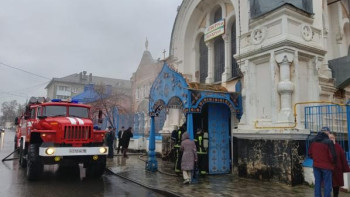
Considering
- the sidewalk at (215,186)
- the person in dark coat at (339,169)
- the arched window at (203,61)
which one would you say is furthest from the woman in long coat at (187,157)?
the arched window at (203,61)

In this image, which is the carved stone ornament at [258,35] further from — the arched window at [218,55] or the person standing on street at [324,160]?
the person standing on street at [324,160]

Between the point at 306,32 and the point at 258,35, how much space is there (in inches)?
56.3

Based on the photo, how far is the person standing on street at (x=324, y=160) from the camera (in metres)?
5.82

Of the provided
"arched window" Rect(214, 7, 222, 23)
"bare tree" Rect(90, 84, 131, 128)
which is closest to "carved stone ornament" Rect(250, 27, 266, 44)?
"arched window" Rect(214, 7, 222, 23)

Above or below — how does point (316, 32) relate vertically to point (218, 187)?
above

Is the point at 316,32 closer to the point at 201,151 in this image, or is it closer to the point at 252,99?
the point at 252,99

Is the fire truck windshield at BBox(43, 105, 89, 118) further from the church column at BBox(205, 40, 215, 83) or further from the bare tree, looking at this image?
the bare tree

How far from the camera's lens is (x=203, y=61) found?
45.0 feet

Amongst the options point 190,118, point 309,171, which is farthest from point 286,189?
point 190,118

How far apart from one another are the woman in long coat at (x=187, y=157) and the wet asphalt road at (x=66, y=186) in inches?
47.3

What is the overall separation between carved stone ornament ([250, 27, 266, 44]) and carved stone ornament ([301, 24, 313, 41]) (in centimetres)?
115

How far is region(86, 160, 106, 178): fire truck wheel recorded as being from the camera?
9561 mm

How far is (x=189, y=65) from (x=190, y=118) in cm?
539

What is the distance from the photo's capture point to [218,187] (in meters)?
7.91
